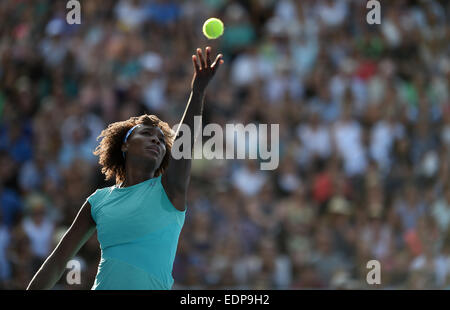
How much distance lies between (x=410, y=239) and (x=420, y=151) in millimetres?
1418

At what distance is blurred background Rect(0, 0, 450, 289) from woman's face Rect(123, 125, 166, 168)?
3.50 metres

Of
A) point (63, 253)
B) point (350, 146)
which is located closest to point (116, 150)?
point (63, 253)

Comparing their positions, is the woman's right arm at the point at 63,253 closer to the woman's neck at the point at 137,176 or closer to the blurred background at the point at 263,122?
the woman's neck at the point at 137,176

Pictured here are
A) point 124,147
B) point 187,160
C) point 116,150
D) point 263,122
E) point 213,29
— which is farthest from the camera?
point 263,122

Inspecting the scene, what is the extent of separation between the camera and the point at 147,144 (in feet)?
13.8

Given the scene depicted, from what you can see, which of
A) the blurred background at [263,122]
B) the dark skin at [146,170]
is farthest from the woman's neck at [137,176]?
the blurred background at [263,122]

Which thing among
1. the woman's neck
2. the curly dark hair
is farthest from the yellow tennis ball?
the woman's neck

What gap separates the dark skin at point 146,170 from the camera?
153 inches

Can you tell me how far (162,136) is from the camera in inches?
169

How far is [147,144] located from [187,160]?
17.0 inches

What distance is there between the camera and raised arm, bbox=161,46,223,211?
387 centimetres

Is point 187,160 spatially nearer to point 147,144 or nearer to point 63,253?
point 147,144
